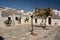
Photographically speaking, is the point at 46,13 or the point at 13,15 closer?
the point at 46,13

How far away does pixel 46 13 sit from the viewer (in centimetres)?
3331

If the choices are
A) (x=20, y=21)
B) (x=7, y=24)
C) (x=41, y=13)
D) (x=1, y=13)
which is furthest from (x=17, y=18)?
(x=41, y=13)

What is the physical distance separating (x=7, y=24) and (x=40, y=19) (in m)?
13.3

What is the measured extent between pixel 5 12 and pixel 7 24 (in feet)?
23.5

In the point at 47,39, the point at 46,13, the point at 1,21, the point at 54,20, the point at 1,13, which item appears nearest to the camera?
the point at 47,39

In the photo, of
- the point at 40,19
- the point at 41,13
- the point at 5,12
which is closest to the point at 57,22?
the point at 40,19

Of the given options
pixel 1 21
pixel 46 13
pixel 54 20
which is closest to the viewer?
pixel 46 13

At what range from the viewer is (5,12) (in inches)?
1638

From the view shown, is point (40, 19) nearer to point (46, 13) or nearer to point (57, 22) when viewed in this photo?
point (57, 22)

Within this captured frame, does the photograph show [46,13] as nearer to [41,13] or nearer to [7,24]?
[41,13]

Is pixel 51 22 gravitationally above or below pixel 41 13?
below

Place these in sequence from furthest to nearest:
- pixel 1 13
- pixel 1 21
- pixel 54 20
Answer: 1. pixel 54 20
2. pixel 1 13
3. pixel 1 21

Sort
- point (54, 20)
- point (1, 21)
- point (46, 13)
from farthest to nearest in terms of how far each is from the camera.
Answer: point (54, 20) → point (1, 21) → point (46, 13)

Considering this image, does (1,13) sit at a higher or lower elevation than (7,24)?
higher
